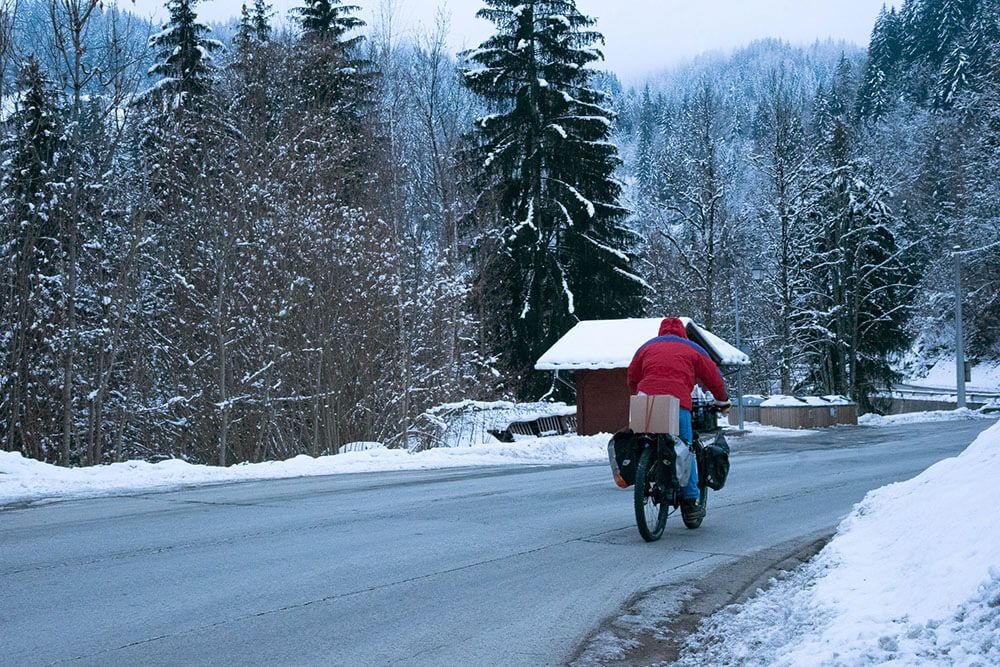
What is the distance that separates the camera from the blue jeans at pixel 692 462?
9.29 meters

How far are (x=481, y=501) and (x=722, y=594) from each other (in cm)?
511

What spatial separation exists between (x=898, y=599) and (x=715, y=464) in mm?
4362

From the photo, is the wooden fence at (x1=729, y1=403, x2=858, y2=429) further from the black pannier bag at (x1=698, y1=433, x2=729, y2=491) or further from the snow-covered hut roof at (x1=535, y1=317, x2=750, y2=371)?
the black pannier bag at (x1=698, y1=433, x2=729, y2=491)

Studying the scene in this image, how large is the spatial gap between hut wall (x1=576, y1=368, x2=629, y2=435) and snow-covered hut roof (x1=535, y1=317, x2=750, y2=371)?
35.7 inches

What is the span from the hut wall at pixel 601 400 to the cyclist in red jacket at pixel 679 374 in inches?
854

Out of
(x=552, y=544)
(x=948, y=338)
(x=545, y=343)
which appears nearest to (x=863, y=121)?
(x=948, y=338)

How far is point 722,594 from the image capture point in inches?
286

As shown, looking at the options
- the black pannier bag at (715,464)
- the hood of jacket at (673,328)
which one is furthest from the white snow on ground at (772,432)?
the hood of jacket at (673,328)

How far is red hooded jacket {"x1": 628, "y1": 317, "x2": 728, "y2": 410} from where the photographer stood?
30.0ft

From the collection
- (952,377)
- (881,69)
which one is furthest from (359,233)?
(881,69)

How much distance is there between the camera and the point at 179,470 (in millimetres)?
15125

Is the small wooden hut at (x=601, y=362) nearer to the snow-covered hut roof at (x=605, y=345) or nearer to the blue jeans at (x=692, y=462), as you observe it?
the snow-covered hut roof at (x=605, y=345)

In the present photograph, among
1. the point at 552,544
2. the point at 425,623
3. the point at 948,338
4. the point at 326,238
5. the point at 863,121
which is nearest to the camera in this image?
the point at 425,623

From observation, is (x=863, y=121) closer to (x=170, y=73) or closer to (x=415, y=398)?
(x=170, y=73)
